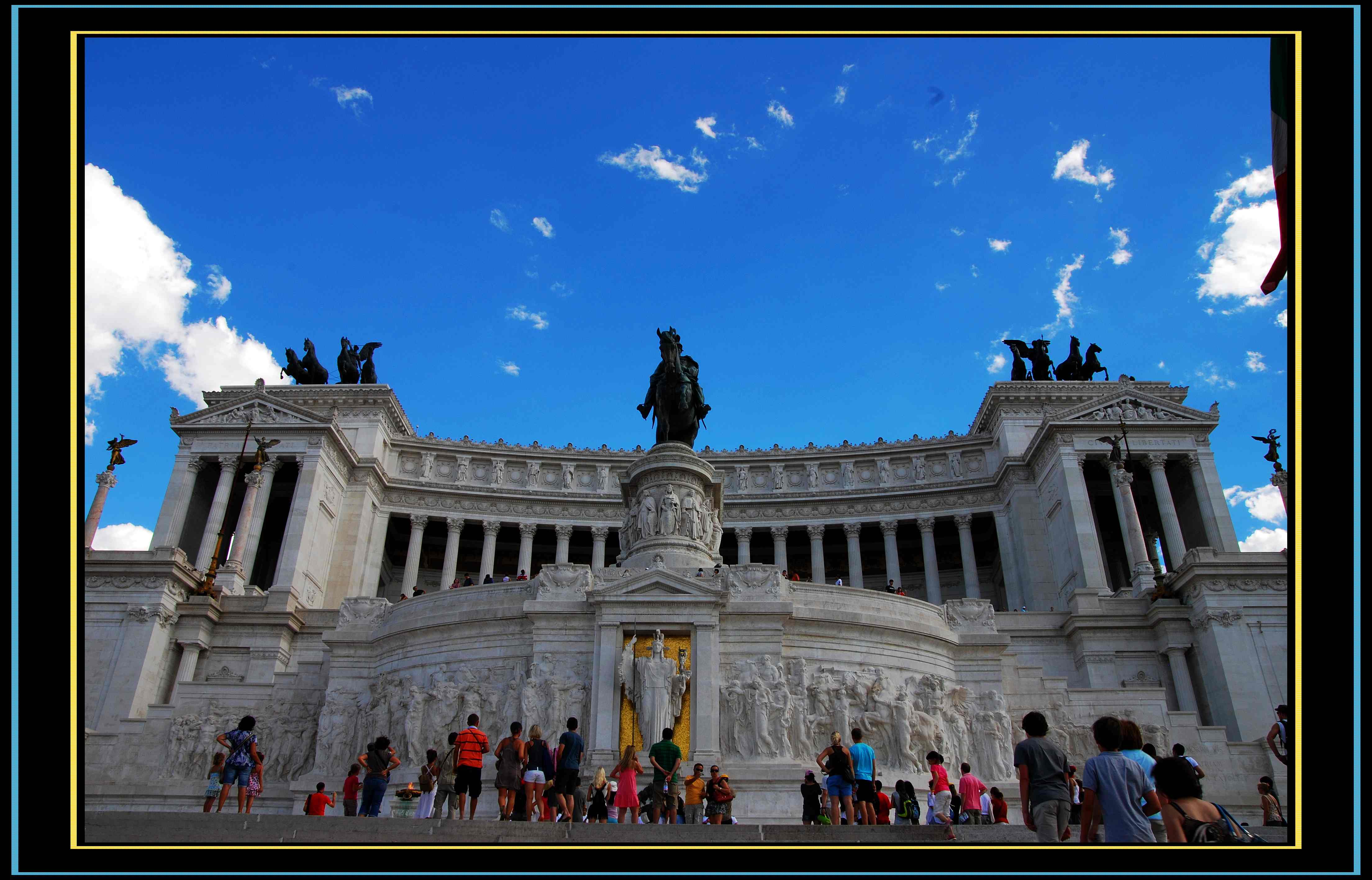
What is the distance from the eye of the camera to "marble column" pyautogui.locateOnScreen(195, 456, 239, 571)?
50.4 meters

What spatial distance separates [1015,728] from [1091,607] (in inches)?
687

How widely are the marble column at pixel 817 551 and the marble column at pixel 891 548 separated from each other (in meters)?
4.11

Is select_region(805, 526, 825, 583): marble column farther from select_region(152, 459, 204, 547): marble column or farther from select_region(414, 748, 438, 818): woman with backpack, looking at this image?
select_region(414, 748, 438, 818): woman with backpack

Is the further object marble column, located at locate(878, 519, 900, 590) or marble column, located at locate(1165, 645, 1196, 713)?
marble column, located at locate(878, 519, 900, 590)

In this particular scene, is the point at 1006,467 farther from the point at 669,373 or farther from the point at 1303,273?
the point at 1303,273

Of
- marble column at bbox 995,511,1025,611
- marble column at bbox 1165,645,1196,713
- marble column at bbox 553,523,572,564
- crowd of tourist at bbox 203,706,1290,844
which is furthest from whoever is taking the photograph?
marble column at bbox 553,523,572,564

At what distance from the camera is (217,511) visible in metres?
51.6

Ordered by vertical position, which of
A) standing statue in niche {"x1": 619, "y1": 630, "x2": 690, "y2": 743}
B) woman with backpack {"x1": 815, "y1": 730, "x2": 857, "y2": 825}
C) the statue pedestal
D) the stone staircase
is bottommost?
the stone staircase

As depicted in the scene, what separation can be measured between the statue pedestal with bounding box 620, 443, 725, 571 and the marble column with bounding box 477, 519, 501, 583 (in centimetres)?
3303

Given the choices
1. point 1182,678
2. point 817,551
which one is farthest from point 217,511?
point 1182,678

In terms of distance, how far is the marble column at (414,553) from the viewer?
5703cm

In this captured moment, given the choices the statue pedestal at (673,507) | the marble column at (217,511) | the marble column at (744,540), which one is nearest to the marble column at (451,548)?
the marble column at (217,511)

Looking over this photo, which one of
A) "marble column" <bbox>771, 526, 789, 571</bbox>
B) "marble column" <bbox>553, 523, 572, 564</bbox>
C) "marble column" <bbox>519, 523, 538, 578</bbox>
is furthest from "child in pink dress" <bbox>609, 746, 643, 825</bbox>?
"marble column" <bbox>771, 526, 789, 571</bbox>

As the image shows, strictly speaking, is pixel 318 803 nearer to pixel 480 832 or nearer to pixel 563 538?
pixel 480 832
